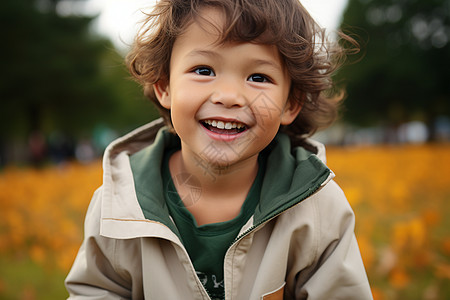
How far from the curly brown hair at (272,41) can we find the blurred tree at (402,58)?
1610cm

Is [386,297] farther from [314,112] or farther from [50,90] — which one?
[50,90]

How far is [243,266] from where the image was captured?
1.77m

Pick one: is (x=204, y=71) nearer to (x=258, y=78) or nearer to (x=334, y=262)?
(x=258, y=78)

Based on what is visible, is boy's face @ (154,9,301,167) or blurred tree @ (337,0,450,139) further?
blurred tree @ (337,0,450,139)

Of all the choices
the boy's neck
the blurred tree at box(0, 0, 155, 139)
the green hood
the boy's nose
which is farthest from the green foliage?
the boy's nose

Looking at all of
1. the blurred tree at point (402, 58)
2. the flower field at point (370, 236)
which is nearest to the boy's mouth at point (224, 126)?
the flower field at point (370, 236)

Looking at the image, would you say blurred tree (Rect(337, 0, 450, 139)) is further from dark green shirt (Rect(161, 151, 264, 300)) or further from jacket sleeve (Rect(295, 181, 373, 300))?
dark green shirt (Rect(161, 151, 264, 300))

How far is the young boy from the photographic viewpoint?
1698 millimetres

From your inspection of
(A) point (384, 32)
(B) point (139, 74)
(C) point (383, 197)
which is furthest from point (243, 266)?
(A) point (384, 32)

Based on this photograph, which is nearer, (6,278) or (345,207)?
(345,207)

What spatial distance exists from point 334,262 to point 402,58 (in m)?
19.2

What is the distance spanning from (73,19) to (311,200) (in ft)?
57.5

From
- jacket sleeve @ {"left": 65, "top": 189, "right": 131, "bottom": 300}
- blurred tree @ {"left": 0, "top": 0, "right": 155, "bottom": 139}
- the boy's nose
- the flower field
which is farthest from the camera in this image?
blurred tree @ {"left": 0, "top": 0, "right": 155, "bottom": 139}

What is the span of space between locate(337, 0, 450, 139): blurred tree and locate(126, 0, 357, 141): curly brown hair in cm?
1610
